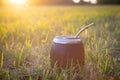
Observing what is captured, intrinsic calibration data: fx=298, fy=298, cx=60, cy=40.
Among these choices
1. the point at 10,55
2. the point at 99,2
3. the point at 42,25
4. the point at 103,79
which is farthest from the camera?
the point at 99,2

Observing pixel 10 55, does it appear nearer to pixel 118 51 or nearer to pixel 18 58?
pixel 18 58

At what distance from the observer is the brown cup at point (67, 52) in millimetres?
2107

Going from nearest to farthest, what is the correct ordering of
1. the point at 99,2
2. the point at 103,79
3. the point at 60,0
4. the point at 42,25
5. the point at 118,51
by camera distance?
the point at 103,79, the point at 118,51, the point at 42,25, the point at 99,2, the point at 60,0

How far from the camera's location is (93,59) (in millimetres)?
2346

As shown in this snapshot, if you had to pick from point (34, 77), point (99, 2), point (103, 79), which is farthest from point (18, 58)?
point (99, 2)

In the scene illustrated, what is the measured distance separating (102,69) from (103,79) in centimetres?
12

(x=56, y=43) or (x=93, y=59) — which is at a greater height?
(x=56, y=43)

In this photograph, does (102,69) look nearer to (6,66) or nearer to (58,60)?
(58,60)

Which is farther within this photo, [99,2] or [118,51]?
[99,2]

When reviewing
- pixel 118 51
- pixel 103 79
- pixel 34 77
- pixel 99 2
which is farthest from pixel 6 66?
pixel 99 2

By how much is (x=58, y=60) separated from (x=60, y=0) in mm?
18499

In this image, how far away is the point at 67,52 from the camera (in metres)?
2.10

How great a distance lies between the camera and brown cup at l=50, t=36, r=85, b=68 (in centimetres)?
211

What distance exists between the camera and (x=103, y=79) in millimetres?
2057
